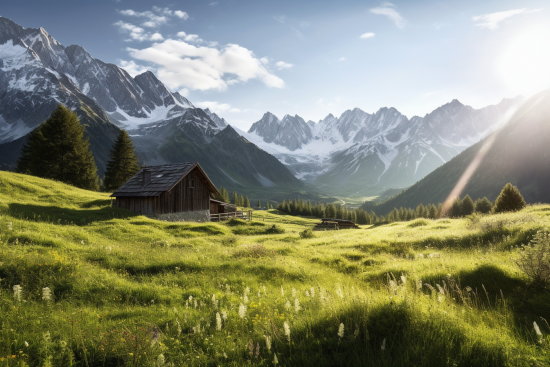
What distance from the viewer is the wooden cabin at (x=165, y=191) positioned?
36062 mm

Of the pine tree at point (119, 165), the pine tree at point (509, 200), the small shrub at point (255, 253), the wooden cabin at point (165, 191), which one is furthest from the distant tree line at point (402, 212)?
the small shrub at point (255, 253)

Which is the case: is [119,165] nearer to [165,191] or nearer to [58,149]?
[58,149]

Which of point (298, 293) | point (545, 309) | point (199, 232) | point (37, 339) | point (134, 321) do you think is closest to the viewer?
point (37, 339)

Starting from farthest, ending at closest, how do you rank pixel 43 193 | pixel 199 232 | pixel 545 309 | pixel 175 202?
pixel 175 202
pixel 43 193
pixel 199 232
pixel 545 309

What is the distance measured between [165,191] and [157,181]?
365 cm

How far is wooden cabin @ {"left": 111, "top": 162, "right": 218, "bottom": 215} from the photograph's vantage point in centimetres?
3606

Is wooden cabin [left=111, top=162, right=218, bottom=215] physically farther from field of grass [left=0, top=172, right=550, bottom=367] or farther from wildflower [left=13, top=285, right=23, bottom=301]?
wildflower [left=13, top=285, right=23, bottom=301]

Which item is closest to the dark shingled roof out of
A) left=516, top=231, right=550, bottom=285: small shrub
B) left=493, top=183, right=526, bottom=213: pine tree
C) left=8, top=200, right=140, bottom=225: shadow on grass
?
left=8, top=200, right=140, bottom=225: shadow on grass

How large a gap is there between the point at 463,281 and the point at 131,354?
9.61 metres

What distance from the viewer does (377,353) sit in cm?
454

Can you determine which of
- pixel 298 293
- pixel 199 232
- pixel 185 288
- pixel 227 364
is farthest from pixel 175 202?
pixel 227 364

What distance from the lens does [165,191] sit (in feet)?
116

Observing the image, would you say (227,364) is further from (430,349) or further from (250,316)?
(430,349)

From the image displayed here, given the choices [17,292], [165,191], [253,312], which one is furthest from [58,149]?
[253,312]
